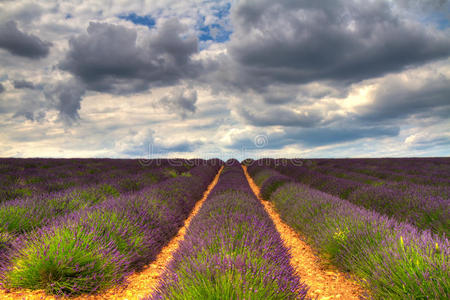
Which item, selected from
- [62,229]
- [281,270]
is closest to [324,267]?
[281,270]

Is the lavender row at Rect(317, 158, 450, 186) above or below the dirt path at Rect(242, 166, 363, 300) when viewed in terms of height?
above

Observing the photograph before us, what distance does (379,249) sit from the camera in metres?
3.07

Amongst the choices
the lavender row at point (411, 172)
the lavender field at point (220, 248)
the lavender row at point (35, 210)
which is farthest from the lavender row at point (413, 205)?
the lavender row at point (35, 210)

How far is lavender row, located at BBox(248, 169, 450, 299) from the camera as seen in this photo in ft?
7.09

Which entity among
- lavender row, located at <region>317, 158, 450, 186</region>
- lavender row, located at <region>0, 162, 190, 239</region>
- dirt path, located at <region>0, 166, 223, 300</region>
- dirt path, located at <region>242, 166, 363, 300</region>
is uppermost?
lavender row, located at <region>0, 162, 190, 239</region>

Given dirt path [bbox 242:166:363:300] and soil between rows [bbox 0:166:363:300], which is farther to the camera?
dirt path [bbox 242:166:363:300]

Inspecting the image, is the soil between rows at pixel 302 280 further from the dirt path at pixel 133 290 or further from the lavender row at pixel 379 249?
the lavender row at pixel 379 249

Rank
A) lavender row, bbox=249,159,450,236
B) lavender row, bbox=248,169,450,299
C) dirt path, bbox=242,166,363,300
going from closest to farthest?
lavender row, bbox=248,169,450,299
dirt path, bbox=242,166,363,300
lavender row, bbox=249,159,450,236

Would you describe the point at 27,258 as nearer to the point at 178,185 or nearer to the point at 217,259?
the point at 217,259

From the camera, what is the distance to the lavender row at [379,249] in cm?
216

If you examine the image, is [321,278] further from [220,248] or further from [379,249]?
[220,248]

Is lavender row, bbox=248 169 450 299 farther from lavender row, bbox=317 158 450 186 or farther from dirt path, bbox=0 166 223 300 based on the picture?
lavender row, bbox=317 158 450 186

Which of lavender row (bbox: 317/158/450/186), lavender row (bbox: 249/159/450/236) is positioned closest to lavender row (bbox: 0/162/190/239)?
lavender row (bbox: 249/159/450/236)

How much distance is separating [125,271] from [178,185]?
5.36 m
